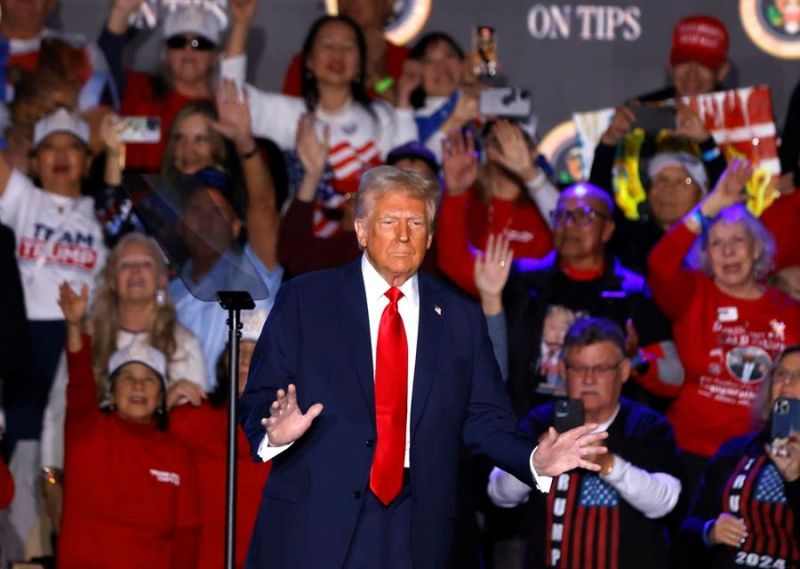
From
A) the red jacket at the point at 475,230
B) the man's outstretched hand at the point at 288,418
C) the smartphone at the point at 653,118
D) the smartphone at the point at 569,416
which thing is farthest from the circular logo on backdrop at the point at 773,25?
the man's outstretched hand at the point at 288,418

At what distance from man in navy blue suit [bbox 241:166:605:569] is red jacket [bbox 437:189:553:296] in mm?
2696

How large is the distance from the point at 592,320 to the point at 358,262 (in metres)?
2.04

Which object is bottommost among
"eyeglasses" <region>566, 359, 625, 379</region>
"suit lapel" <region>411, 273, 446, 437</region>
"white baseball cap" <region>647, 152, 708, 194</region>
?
"eyeglasses" <region>566, 359, 625, 379</region>

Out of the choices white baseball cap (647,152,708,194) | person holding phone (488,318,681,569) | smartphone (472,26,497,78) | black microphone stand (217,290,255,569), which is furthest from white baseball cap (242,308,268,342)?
black microphone stand (217,290,255,569)

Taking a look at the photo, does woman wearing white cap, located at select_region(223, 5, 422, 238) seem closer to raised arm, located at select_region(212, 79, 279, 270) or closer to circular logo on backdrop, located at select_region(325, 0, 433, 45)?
raised arm, located at select_region(212, 79, 279, 270)

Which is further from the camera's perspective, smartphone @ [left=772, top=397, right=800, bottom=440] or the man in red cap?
the man in red cap

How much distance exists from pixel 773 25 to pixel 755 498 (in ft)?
10.9

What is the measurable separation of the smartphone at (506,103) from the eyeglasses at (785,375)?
1.79m

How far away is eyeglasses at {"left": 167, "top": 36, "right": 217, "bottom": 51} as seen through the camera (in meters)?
7.85

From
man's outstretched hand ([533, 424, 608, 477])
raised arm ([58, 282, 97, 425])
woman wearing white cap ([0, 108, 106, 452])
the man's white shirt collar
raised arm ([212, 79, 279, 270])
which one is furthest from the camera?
raised arm ([212, 79, 279, 270])

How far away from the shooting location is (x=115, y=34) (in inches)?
318

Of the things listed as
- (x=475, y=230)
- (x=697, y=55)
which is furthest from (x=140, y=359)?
(x=697, y=55)

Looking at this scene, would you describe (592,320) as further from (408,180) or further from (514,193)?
(408,180)

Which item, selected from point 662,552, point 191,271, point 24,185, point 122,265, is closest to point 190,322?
point 122,265
